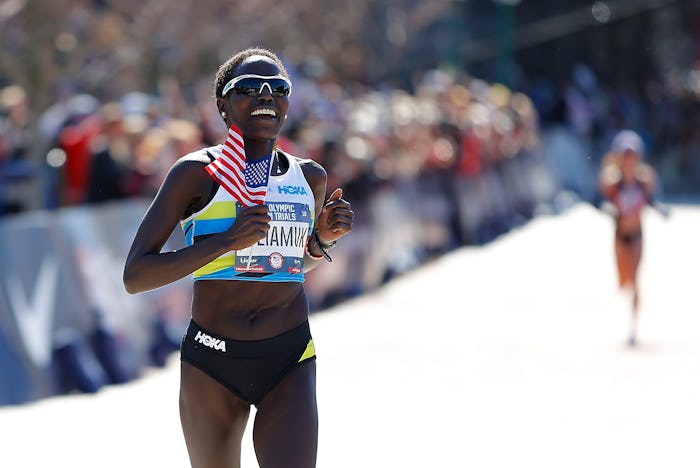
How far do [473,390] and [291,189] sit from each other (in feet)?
18.5

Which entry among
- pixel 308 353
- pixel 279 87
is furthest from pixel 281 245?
pixel 279 87

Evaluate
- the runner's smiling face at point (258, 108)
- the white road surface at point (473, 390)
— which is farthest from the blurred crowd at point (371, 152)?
the runner's smiling face at point (258, 108)

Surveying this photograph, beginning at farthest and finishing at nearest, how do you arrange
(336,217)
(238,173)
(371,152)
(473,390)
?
(371,152), (473,390), (336,217), (238,173)

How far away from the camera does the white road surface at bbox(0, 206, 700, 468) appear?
26.5 feet

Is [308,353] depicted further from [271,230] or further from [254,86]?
[254,86]

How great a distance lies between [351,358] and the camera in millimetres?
11758

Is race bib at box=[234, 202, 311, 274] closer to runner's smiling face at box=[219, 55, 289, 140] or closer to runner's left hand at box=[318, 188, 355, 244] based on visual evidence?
runner's left hand at box=[318, 188, 355, 244]

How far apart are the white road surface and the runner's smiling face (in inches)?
133

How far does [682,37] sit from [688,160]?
7868 mm

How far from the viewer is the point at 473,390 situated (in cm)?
1023

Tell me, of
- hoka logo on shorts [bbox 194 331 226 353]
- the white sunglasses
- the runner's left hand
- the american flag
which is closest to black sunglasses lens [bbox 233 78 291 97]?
the white sunglasses

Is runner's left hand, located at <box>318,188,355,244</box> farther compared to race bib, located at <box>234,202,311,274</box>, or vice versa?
runner's left hand, located at <box>318,188,355,244</box>

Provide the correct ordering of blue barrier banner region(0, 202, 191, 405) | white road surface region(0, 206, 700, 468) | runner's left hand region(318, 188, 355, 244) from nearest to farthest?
runner's left hand region(318, 188, 355, 244) → white road surface region(0, 206, 700, 468) → blue barrier banner region(0, 202, 191, 405)

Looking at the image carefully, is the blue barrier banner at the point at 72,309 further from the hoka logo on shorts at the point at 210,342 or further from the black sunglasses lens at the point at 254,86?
the black sunglasses lens at the point at 254,86
